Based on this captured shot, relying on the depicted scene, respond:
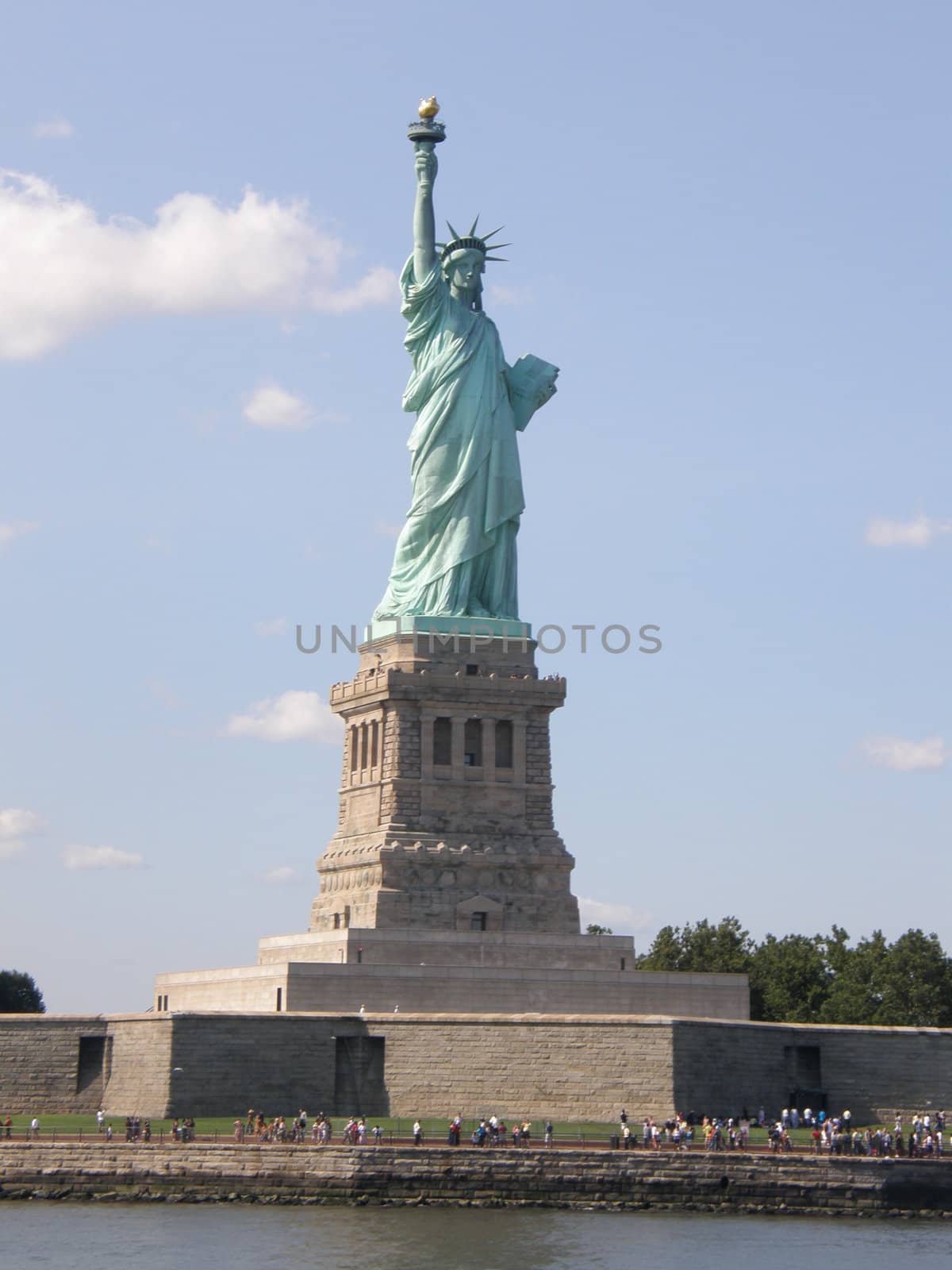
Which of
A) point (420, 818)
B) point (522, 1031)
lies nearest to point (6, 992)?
point (420, 818)

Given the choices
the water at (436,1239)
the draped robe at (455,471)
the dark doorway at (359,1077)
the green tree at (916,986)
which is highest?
the draped robe at (455,471)

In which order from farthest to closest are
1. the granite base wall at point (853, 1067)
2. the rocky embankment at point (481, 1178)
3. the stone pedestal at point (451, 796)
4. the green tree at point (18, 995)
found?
the green tree at point (18, 995) < the stone pedestal at point (451, 796) < the granite base wall at point (853, 1067) < the rocky embankment at point (481, 1178)

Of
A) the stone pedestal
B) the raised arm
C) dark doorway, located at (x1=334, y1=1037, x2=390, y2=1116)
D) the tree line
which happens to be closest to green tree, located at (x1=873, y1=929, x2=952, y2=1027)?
the tree line

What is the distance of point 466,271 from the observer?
2729 inches

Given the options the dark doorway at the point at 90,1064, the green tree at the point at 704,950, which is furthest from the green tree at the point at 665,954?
the dark doorway at the point at 90,1064

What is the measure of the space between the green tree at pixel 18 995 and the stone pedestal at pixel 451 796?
30869 millimetres

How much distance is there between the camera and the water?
1820 inches

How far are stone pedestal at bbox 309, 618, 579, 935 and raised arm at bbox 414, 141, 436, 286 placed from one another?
9.64 meters

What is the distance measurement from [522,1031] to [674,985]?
6.55 m

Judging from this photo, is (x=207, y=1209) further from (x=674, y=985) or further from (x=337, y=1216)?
(x=674, y=985)

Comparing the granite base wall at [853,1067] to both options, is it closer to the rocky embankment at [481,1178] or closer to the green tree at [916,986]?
the rocky embankment at [481,1178]

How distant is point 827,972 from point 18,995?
3190 centimetres

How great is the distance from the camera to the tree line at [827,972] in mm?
75875

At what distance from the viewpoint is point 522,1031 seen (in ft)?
190
